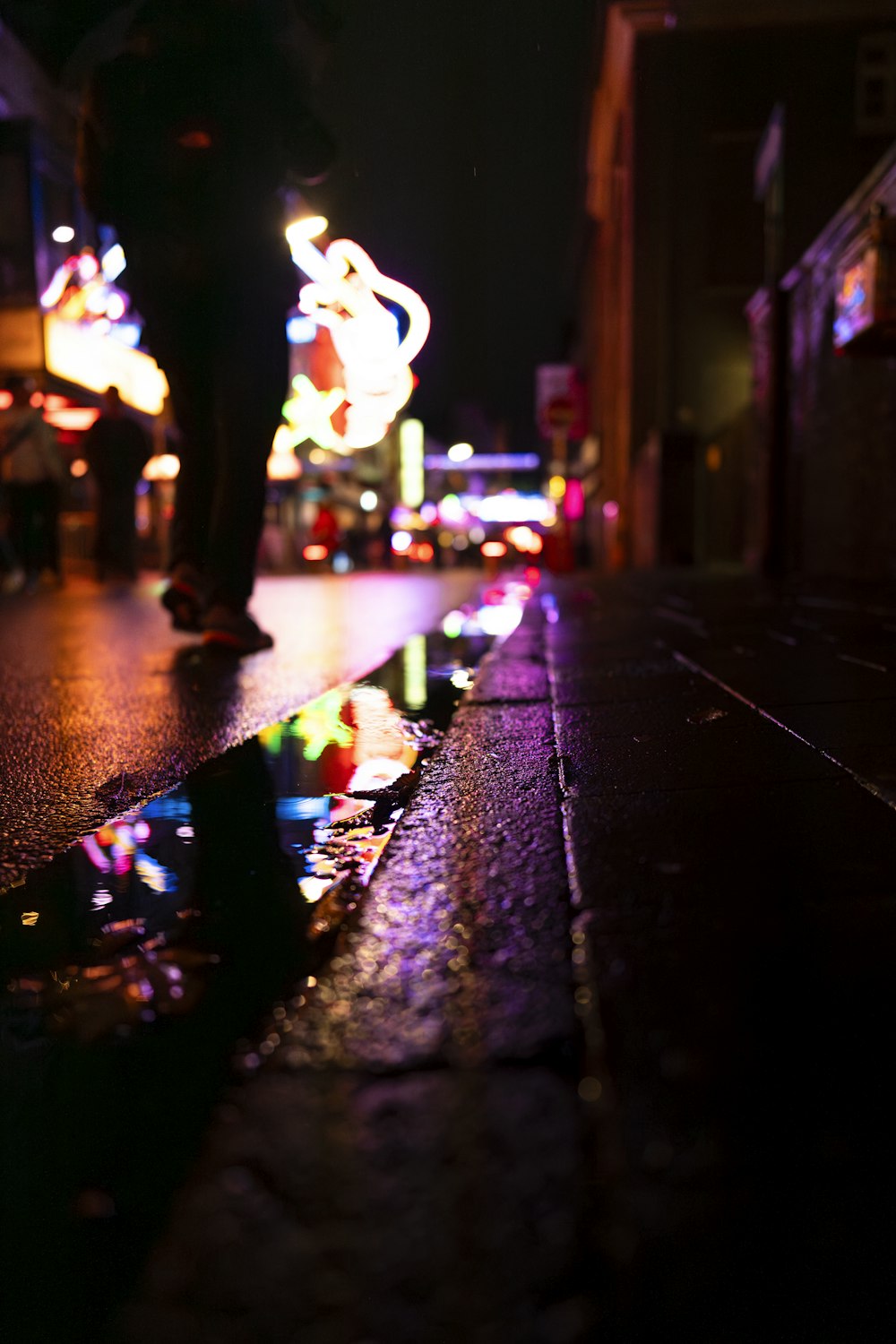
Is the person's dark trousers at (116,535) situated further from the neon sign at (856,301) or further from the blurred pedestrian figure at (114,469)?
the neon sign at (856,301)

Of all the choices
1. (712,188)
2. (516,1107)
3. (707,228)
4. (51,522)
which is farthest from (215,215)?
(712,188)

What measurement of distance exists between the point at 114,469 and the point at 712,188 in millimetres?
13310

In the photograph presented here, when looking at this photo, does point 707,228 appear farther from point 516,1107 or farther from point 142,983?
point 516,1107

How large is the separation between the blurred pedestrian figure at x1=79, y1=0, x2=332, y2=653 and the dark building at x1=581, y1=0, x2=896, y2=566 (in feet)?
47.8

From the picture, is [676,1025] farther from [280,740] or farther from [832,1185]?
[280,740]

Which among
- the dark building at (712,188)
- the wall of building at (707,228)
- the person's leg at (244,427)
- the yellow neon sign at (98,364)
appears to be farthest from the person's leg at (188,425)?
the wall of building at (707,228)

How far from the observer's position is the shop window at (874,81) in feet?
56.5

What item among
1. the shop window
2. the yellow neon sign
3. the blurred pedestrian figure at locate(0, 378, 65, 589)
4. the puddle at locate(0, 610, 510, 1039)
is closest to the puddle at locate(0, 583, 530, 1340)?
the puddle at locate(0, 610, 510, 1039)

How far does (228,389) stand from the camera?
3961 millimetres

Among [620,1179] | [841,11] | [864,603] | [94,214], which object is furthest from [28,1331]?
[841,11]

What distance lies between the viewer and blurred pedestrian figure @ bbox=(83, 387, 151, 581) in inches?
483

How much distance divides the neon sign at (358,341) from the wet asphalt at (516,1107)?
499 inches

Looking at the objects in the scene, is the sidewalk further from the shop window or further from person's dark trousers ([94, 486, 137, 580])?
the shop window

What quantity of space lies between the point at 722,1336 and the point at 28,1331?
38 cm
